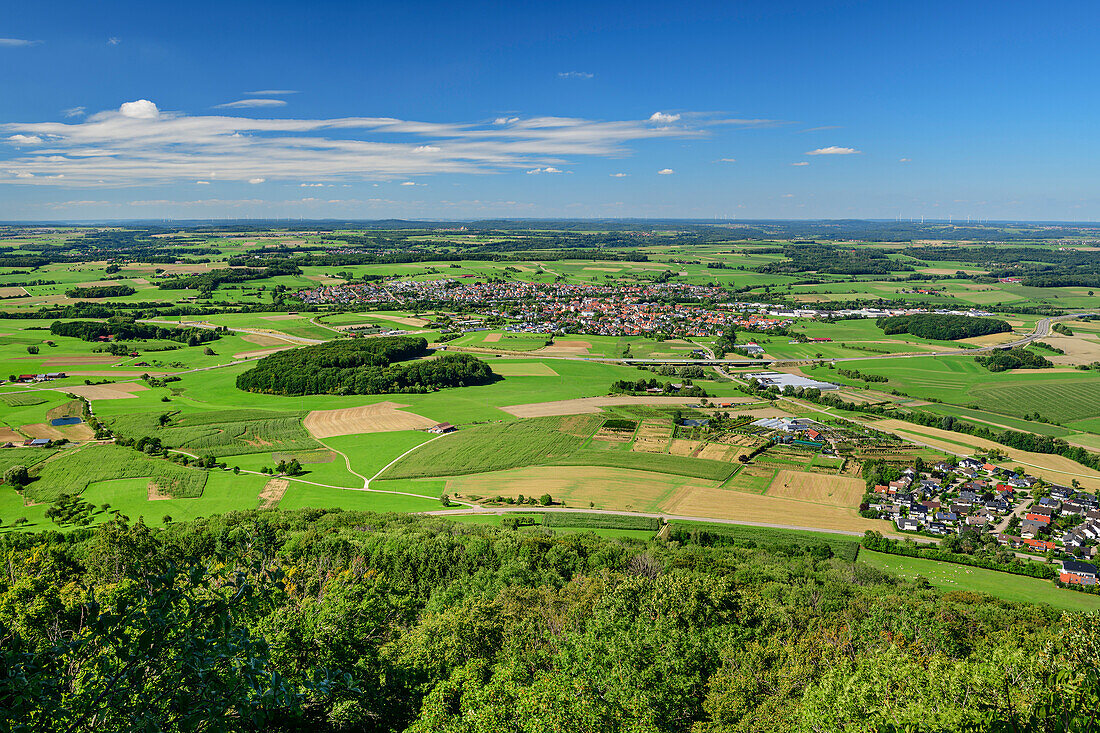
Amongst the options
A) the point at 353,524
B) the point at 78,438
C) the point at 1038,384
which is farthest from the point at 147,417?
the point at 1038,384

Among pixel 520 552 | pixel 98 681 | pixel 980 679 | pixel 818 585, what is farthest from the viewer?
pixel 520 552

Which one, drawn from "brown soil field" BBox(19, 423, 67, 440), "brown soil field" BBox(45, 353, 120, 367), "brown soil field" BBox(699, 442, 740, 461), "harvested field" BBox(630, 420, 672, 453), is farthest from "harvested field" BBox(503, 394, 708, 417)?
"brown soil field" BBox(45, 353, 120, 367)

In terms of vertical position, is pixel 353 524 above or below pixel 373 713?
below

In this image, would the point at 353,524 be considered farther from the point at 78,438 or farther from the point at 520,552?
the point at 78,438

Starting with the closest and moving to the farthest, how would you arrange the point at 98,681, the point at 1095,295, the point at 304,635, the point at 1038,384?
1. the point at 98,681
2. the point at 304,635
3. the point at 1038,384
4. the point at 1095,295

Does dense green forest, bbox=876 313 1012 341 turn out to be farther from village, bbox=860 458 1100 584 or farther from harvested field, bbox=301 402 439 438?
harvested field, bbox=301 402 439 438

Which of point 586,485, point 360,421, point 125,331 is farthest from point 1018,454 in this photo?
point 125,331

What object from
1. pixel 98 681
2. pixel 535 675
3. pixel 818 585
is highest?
pixel 98 681
